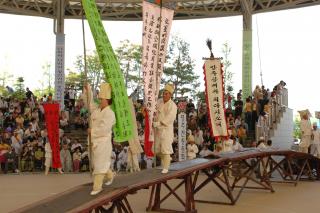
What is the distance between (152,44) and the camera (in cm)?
848

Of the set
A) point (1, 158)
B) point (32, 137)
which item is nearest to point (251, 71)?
point (32, 137)

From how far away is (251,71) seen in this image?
1931cm

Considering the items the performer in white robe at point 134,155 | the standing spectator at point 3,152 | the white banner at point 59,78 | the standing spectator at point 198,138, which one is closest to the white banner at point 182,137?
the performer in white robe at point 134,155

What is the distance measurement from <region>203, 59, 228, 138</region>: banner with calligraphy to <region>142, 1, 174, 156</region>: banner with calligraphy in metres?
2.86

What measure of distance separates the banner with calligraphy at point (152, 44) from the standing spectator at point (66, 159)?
7.29 meters

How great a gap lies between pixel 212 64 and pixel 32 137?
7.44 metres

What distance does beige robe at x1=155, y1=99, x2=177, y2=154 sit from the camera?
717 centimetres

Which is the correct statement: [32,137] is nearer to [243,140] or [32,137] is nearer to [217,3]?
[243,140]

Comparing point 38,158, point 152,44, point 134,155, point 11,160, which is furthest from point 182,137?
point 11,160

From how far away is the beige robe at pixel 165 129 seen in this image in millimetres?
Result: 7174

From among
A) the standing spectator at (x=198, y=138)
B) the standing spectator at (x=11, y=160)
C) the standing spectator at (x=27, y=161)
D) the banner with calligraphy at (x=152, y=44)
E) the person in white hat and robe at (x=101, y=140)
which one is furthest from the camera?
the standing spectator at (x=198, y=138)

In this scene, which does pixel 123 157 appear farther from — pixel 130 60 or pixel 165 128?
pixel 130 60

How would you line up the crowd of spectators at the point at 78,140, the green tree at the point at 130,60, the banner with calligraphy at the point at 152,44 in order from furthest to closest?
the green tree at the point at 130,60 → the crowd of spectators at the point at 78,140 → the banner with calligraphy at the point at 152,44

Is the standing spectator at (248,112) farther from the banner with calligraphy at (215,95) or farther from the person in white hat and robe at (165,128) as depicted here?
the person in white hat and robe at (165,128)
